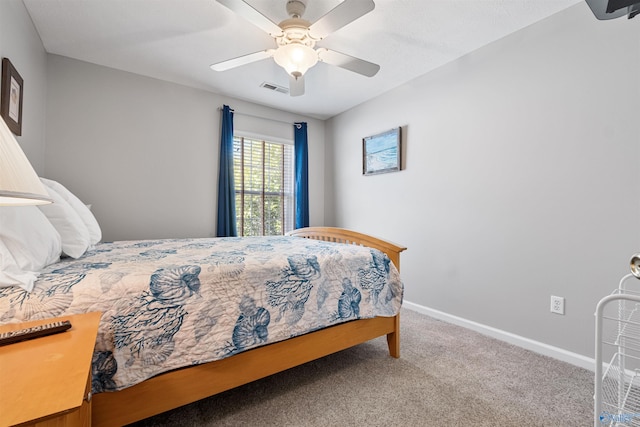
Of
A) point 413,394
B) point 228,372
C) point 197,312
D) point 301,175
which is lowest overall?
point 413,394

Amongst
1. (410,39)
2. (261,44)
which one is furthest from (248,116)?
(410,39)

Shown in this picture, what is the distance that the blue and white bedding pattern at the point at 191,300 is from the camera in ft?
3.56

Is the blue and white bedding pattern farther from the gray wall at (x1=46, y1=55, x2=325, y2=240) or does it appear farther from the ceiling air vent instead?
the ceiling air vent

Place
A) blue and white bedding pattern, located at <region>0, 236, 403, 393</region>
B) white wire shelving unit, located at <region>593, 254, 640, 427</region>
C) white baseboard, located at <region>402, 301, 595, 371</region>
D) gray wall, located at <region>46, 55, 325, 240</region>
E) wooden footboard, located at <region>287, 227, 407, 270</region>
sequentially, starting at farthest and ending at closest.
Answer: gray wall, located at <region>46, 55, 325, 240</region> < wooden footboard, located at <region>287, 227, 407, 270</region> < white baseboard, located at <region>402, 301, 595, 371</region> < blue and white bedding pattern, located at <region>0, 236, 403, 393</region> < white wire shelving unit, located at <region>593, 254, 640, 427</region>

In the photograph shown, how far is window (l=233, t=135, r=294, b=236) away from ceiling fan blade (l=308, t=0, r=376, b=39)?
6.91 ft

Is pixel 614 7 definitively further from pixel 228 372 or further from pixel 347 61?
pixel 228 372

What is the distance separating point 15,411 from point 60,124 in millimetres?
2950

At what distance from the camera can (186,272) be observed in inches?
51.2

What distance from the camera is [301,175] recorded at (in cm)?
395

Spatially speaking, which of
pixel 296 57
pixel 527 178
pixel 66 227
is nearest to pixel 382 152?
pixel 527 178

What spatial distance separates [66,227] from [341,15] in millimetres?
1842

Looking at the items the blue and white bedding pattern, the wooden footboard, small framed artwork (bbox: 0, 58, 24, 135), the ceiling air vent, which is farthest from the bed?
the ceiling air vent

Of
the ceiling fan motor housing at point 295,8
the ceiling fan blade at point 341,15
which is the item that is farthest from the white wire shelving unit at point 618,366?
the ceiling fan motor housing at point 295,8

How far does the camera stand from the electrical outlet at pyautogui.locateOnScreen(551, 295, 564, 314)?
2006 millimetres
